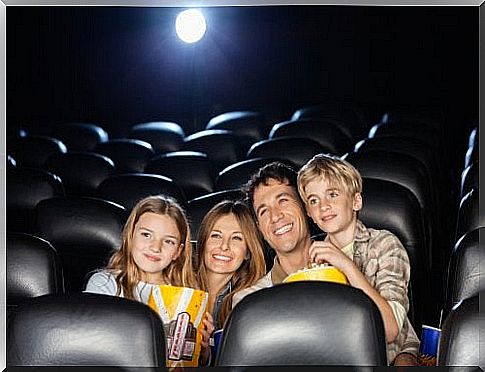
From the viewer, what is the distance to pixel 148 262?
18.7ft

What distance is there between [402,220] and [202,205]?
2.92 ft

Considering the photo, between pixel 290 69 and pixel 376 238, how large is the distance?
3.75 meters

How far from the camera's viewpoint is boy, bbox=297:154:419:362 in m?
5.52

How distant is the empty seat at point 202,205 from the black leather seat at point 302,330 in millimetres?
1368

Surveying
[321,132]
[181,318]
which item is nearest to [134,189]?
[181,318]

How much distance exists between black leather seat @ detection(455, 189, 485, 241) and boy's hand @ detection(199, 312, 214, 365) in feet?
4.10

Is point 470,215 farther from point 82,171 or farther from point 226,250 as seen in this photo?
point 82,171

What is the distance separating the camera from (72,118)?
29.4 feet

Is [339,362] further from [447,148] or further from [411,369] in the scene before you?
[447,148]

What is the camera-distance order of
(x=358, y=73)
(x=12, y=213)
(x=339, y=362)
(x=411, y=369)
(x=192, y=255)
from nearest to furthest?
1. (x=339, y=362)
2. (x=411, y=369)
3. (x=192, y=255)
4. (x=12, y=213)
5. (x=358, y=73)

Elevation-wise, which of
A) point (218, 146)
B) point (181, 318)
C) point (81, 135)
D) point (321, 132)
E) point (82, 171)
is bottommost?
point (181, 318)

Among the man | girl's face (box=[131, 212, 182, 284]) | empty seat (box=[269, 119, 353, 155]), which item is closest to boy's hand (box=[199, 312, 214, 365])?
the man

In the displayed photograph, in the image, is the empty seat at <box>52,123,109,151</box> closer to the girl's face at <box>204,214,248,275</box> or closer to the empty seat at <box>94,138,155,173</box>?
the empty seat at <box>94,138,155,173</box>

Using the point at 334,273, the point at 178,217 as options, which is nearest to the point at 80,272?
the point at 178,217
